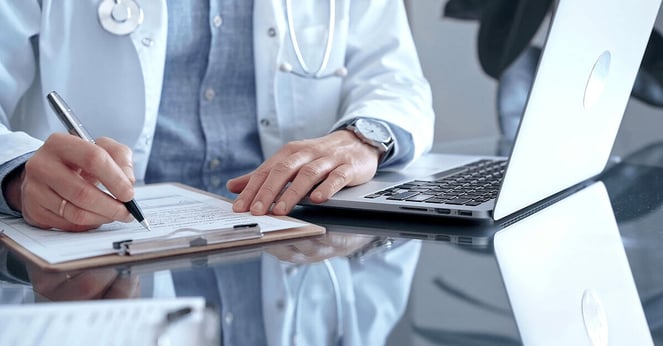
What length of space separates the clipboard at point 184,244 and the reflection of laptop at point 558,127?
0.13 m

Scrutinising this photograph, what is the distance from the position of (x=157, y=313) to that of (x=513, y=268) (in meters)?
0.32

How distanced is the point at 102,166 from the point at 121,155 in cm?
7

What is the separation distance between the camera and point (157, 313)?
539 mm

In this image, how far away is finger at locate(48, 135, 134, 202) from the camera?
0.78 metres

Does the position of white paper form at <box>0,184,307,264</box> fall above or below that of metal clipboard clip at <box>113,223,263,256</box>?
below

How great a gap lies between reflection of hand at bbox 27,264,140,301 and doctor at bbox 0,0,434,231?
0.19 metres

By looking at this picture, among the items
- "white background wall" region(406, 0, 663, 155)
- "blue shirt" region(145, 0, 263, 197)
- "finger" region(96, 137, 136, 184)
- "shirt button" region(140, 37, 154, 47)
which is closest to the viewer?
"finger" region(96, 137, 136, 184)

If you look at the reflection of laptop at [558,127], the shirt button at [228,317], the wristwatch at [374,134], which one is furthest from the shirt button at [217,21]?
the shirt button at [228,317]

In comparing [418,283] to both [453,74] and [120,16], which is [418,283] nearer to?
[120,16]

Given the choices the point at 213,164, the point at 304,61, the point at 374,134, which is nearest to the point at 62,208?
the point at 374,134

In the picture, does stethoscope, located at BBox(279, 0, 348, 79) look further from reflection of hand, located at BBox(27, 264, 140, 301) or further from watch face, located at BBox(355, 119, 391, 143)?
reflection of hand, located at BBox(27, 264, 140, 301)

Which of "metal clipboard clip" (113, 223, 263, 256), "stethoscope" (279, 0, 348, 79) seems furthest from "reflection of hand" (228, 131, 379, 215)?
"stethoscope" (279, 0, 348, 79)

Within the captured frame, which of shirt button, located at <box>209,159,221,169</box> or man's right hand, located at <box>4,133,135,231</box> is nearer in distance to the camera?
man's right hand, located at <box>4,133,135,231</box>

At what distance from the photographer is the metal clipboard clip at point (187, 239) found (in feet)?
2.38
